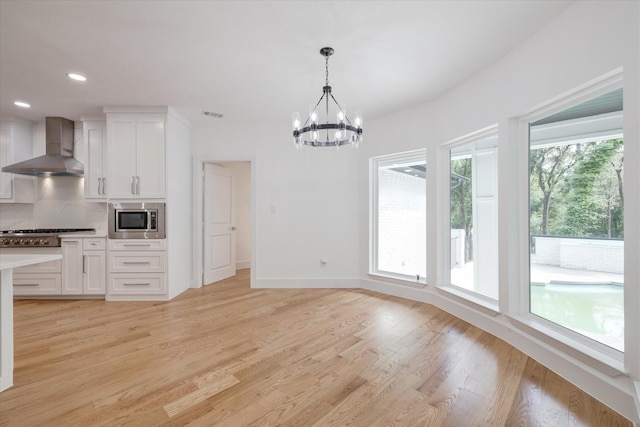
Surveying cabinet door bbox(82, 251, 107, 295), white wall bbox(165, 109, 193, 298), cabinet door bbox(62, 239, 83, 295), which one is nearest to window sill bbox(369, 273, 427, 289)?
white wall bbox(165, 109, 193, 298)

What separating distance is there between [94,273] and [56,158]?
1.80 meters

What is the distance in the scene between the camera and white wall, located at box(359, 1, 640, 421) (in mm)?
1636

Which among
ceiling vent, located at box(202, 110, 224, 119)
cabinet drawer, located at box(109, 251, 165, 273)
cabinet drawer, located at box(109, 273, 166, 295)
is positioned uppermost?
ceiling vent, located at box(202, 110, 224, 119)

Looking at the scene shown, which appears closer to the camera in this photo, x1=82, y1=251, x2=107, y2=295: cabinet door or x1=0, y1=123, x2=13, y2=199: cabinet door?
x1=82, y1=251, x2=107, y2=295: cabinet door

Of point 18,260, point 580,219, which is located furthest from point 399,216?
point 18,260

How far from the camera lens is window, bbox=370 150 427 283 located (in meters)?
3.92

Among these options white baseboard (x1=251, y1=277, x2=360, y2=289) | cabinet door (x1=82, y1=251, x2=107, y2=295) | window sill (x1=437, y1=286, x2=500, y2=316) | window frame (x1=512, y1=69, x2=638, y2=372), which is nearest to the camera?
window frame (x1=512, y1=69, x2=638, y2=372)

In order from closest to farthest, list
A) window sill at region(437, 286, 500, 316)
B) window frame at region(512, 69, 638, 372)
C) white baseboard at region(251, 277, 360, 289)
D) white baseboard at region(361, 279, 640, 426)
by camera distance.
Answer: white baseboard at region(361, 279, 640, 426) < window frame at region(512, 69, 638, 372) < window sill at region(437, 286, 500, 316) < white baseboard at region(251, 277, 360, 289)

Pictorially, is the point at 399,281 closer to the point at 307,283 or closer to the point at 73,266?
the point at 307,283

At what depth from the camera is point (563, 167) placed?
2262 millimetres

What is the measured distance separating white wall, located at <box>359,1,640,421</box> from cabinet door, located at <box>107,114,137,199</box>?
357cm

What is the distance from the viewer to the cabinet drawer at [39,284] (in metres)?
3.92

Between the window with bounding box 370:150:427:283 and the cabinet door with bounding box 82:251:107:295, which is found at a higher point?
the window with bounding box 370:150:427:283

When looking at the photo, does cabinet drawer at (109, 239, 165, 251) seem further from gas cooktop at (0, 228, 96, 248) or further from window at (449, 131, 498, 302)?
window at (449, 131, 498, 302)
